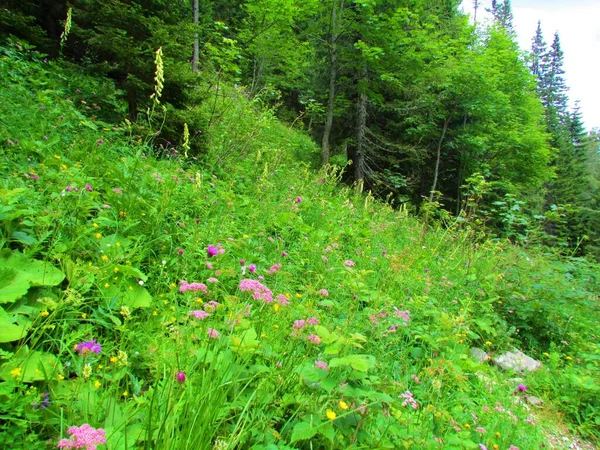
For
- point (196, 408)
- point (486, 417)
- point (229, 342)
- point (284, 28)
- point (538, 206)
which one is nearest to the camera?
point (196, 408)

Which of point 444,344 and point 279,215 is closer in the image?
point 444,344

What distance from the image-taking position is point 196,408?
1112 mm

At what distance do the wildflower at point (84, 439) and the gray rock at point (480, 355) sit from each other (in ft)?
10.6

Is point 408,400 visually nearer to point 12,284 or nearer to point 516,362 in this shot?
point 12,284

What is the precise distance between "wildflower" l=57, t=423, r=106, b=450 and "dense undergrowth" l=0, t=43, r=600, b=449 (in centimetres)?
13

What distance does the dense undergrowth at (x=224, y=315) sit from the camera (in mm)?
1213

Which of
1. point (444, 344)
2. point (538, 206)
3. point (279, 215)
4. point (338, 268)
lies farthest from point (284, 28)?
point (538, 206)

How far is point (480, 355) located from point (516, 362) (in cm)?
44

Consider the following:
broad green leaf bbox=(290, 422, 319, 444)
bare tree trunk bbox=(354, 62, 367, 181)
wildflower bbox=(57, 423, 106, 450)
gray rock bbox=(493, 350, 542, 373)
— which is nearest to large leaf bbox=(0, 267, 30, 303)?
wildflower bbox=(57, 423, 106, 450)

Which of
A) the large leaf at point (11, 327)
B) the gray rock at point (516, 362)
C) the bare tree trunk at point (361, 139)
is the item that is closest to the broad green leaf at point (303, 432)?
the large leaf at point (11, 327)

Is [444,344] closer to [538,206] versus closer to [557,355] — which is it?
[557,355]

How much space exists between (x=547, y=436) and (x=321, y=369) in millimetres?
2421

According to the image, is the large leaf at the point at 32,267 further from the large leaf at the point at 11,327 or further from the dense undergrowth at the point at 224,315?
the large leaf at the point at 11,327

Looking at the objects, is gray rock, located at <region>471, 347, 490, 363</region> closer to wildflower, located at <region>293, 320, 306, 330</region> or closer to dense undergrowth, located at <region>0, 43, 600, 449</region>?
dense undergrowth, located at <region>0, 43, 600, 449</region>
